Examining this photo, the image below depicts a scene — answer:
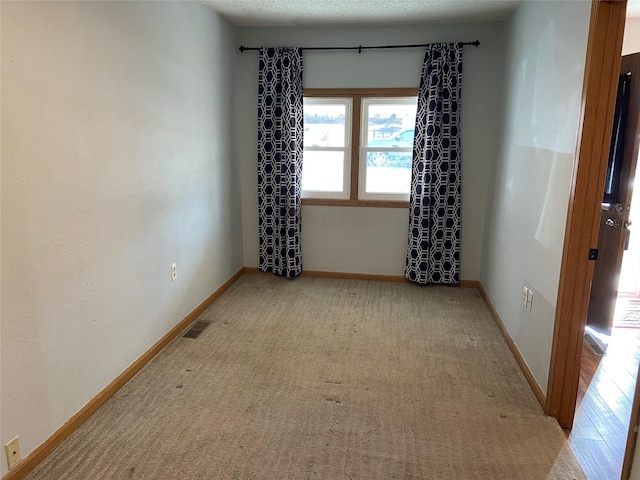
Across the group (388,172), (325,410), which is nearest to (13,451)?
(325,410)

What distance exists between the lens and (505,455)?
6.66 feet

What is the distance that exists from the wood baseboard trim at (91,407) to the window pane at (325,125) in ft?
6.62

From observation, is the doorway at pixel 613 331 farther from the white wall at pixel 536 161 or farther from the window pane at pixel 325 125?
the window pane at pixel 325 125

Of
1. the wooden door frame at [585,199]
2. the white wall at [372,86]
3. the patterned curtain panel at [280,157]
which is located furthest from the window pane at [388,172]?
the wooden door frame at [585,199]

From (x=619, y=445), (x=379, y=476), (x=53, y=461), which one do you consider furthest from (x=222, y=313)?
(x=619, y=445)

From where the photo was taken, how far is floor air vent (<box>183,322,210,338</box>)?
3.25m

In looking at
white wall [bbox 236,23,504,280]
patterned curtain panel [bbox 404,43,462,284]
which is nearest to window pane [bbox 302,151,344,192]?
white wall [bbox 236,23,504,280]

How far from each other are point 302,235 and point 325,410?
246 centimetres

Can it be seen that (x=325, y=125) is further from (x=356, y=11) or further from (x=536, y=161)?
(x=536, y=161)

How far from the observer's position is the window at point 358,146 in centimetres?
425

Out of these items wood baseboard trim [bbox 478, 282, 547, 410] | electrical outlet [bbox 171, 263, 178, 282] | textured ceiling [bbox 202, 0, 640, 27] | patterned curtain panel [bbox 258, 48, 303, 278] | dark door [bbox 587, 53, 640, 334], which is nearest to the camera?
wood baseboard trim [bbox 478, 282, 547, 410]

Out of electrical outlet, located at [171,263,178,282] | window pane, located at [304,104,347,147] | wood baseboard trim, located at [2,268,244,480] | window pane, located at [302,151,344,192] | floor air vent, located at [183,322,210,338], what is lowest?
floor air vent, located at [183,322,210,338]

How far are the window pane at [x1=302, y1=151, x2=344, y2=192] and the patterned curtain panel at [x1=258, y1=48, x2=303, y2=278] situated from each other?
14 centimetres

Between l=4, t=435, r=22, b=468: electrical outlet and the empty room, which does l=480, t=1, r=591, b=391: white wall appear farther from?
l=4, t=435, r=22, b=468: electrical outlet
